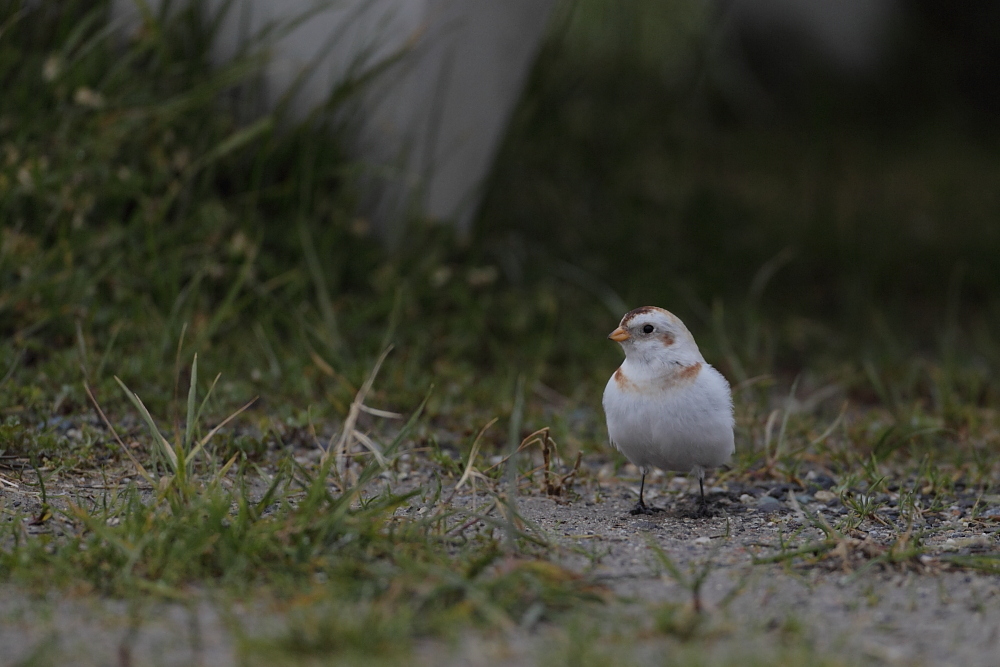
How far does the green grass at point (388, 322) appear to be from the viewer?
7.44 ft

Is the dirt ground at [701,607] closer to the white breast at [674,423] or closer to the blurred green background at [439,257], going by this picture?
the white breast at [674,423]

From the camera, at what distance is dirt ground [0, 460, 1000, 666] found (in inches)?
75.5

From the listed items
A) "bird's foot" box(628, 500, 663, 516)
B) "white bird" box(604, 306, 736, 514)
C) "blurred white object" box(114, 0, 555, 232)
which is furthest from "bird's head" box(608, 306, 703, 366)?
"blurred white object" box(114, 0, 555, 232)

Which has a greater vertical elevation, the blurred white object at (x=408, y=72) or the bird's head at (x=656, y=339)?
the blurred white object at (x=408, y=72)

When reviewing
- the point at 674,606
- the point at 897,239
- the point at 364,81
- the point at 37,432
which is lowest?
the point at 37,432

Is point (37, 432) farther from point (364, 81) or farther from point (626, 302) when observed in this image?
point (626, 302)

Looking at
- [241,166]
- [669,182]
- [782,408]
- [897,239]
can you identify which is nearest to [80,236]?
[241,166]

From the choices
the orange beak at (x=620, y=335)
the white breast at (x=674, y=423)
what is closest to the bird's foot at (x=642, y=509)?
the white breast at (x=674, y=423)

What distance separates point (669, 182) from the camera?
18.6 feet

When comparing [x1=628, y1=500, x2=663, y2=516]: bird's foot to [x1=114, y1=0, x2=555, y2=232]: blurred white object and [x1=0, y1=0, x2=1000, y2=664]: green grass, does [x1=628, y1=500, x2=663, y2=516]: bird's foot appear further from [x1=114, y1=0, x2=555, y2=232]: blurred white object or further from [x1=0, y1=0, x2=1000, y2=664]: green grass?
[x1=114, y1=0, x2=555, y2=232]: blurred white object

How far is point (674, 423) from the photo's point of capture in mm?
2797

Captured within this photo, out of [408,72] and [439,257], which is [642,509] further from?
[408,72]

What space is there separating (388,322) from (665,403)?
1.66 metres

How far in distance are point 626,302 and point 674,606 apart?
2729 millimetres
